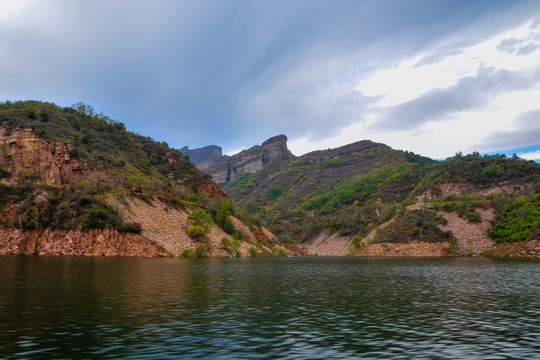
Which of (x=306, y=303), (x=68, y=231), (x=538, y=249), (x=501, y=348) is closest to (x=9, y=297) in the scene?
(x=306, y=303)

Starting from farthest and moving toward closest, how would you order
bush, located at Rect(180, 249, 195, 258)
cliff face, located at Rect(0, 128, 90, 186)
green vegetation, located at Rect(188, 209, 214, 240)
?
green vegetation, located at Rect(188, 209, 214, 240) → cliff face, located at Rect(0, 128, 90, 186) → bush, located at Rect(180, 249, 195, 258)

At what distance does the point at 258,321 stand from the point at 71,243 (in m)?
65.2

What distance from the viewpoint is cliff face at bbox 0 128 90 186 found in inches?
3477

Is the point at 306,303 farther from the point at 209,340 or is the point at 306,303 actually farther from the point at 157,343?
the point at 157,343

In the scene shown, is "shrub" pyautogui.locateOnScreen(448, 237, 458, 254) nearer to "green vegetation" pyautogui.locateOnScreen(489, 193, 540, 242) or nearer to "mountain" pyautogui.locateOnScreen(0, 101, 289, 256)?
"green vegetation" pyautogui.locateOnScreen(489, 193, 540, 242)

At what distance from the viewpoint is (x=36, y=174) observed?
8794 cm

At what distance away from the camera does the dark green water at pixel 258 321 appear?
13.1 meters

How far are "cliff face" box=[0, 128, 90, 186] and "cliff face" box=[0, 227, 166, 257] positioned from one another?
70.7 feet

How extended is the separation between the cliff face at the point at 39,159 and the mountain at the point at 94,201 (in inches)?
8.1

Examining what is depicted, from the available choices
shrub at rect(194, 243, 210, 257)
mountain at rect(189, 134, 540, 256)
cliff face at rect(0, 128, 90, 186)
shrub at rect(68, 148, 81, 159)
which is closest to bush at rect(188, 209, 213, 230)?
shrub at rect(194, 243, 210, 257)

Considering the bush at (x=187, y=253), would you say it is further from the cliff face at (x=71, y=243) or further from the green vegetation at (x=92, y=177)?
the green vegetation at (x=92, y=177)

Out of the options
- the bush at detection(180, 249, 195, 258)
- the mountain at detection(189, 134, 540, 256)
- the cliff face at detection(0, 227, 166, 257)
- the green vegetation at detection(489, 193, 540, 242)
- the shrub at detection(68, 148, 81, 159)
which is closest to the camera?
the cliff face at detection(0, 227, 166, 257)

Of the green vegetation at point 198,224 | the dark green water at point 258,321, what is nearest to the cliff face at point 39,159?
the green vegetation at point 198,224

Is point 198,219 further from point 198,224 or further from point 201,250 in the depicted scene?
point 201,250
